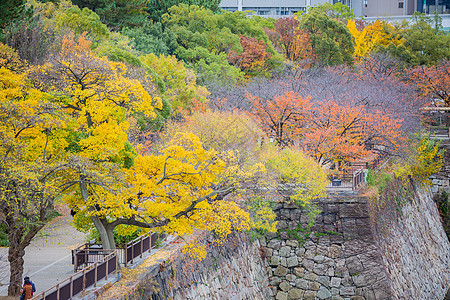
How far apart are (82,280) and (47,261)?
16.9 feet

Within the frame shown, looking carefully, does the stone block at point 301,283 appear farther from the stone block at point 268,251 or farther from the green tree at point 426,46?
the green tree at point 426,46

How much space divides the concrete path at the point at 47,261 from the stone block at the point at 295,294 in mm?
9777

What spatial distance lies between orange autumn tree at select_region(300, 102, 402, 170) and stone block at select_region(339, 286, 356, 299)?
7005 millimetres

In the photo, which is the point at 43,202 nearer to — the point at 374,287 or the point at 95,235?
the point at 95,235

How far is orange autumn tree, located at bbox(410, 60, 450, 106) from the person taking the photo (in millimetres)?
58875

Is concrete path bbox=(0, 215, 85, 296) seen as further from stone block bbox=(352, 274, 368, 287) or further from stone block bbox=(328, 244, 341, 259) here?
stone block bbox=(352, 274, 368, 287)

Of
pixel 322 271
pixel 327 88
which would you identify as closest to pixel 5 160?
pixel 322 271

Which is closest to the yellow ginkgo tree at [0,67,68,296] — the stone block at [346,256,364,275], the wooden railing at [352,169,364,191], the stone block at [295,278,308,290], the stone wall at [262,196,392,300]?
the stone wall at [262,196,392,300]

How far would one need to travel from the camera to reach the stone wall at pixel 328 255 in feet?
88.7

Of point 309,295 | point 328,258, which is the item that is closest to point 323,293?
point 309,295

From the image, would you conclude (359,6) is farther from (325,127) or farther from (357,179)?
(357,179)

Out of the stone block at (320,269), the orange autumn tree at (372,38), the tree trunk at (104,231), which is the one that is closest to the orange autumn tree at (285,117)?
the stone block at (320,269)

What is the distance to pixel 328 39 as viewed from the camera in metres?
59.9

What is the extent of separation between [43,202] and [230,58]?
138 feet
